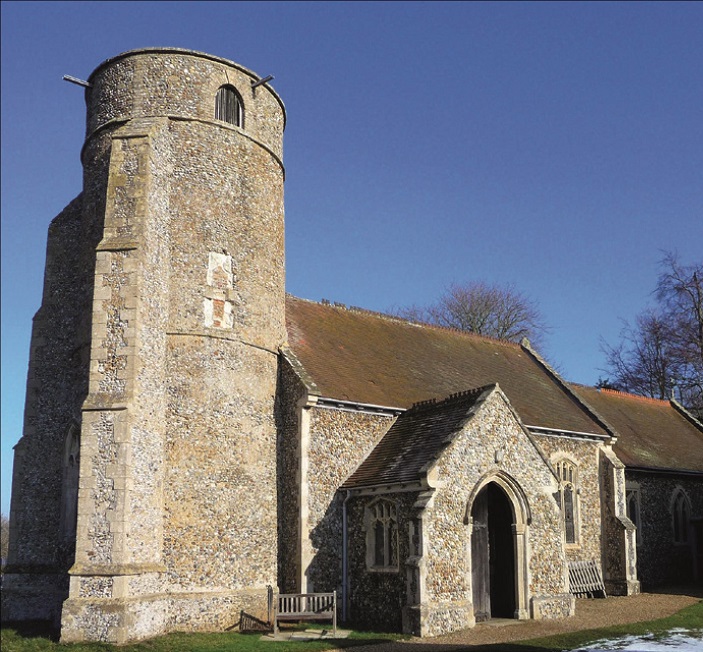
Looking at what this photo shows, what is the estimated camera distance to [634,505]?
2495 centimetres

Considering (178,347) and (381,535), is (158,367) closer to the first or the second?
(178,347)

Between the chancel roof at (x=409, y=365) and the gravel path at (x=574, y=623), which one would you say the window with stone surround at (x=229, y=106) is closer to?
the chancel roof at (x=409, y=365)

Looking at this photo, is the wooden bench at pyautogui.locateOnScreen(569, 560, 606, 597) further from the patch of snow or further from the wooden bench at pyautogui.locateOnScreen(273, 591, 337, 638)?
the wooden bench at pyautogui.locateOnScreen(273, 591, 337, 638)

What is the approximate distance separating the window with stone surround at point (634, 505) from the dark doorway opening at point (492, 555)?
28.0ft

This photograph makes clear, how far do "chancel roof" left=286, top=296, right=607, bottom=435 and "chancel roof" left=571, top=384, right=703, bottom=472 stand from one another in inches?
79.8

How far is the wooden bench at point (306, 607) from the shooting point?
15211mm

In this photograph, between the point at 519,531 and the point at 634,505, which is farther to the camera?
the point at 634,505

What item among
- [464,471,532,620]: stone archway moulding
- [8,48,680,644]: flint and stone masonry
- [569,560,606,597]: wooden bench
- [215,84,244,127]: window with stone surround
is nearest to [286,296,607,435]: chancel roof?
[8,48,680,644]: flint and stone masonry

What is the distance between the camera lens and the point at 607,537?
2280cm

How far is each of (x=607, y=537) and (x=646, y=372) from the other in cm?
2052

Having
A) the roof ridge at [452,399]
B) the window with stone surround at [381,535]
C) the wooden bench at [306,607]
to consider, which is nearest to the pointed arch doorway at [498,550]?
the window with stone surround at [381,535]

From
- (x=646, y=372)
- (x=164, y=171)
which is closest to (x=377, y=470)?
(x=164, y=171)

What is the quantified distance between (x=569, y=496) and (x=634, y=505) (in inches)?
145

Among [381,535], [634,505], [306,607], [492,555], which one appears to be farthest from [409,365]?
[634,505]
